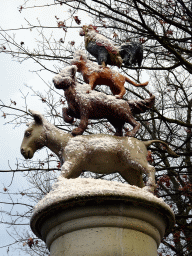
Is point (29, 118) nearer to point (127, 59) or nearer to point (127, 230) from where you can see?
point (127, 59)

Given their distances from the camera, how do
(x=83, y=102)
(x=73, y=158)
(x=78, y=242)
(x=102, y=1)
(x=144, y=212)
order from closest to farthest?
(x=78, y=242), (x=144, y=212), (x=73, y=158), (x=83, y=102), (x=102, y=1)

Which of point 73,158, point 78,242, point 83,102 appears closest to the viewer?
point 78,242

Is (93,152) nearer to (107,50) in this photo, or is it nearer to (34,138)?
(34,138)

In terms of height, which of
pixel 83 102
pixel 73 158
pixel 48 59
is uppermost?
pixel 48 59

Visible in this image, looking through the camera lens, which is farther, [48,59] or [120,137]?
[48,59]

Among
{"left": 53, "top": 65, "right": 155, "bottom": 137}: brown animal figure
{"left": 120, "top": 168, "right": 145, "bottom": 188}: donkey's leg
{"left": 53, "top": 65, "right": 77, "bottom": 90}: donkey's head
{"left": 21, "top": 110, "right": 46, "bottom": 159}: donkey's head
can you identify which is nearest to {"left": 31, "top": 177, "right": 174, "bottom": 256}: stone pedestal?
{"left": 120, "top": 168, "right": 145, "bottom": 188}: donkey's leg

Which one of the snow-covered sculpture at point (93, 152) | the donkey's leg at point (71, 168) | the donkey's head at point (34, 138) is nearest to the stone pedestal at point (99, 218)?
the donkey's leg at point (71, 168)

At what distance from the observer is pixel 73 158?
8.75 ft

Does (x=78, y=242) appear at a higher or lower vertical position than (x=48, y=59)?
lower

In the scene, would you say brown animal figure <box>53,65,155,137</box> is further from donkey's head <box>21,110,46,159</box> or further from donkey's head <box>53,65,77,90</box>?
donkey's head <box>21,110,46,159</box>

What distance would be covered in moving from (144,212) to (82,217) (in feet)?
1.59

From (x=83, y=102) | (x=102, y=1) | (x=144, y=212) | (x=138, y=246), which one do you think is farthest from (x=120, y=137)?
(x=102, y=1)

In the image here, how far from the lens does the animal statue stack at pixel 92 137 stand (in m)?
2.74

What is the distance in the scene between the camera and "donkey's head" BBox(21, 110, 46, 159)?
285 centimetres
